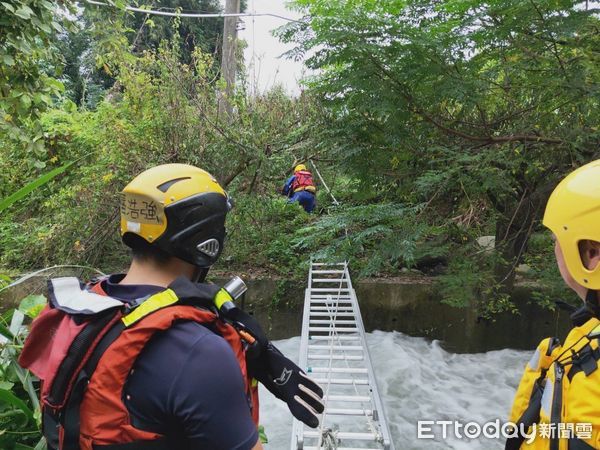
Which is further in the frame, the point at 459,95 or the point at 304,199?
the point at 304,199

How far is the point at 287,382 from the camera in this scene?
1.41 m

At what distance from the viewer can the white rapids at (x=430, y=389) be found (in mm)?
4684

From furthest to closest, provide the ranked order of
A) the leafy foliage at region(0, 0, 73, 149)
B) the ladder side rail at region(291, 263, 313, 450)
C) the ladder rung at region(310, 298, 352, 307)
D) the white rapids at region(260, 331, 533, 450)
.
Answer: the ladder rung at region(310, 298, 352, 307), the white rapids at region(260, 331, 533, 450), the leafy foliage at region(0, 0, 73, 149), the ladder side rail at region(291, 263, 313, 450)

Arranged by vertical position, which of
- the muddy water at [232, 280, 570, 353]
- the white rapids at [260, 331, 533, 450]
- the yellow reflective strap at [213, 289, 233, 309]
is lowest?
the white rapids at [260, 331, 533, 450]

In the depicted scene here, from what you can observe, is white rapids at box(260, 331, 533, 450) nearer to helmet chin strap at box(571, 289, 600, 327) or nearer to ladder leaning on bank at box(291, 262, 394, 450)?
ladder leaning on bank at box(291, 262, 394, 450)

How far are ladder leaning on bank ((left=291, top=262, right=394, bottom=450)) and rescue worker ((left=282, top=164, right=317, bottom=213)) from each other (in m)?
1.36

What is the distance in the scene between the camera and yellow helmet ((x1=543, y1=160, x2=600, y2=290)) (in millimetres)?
1339

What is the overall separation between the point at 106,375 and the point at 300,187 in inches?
247

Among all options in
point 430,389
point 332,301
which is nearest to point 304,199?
point 332,301

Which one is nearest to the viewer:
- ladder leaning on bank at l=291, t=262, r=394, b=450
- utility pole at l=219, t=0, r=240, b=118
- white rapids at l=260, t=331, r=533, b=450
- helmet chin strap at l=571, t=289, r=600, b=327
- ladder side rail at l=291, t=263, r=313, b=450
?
helmet chin strap at l=571, t=289, r=600, b=327

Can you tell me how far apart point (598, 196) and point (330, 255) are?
9.83 ft

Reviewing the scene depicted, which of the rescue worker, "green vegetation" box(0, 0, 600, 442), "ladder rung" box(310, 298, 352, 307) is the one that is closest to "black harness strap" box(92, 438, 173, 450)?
"green vegetation" box(0, 0, 600, 442)

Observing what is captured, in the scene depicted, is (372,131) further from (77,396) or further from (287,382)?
(77,396)

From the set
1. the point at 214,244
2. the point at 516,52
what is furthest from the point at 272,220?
the point at 214,244
